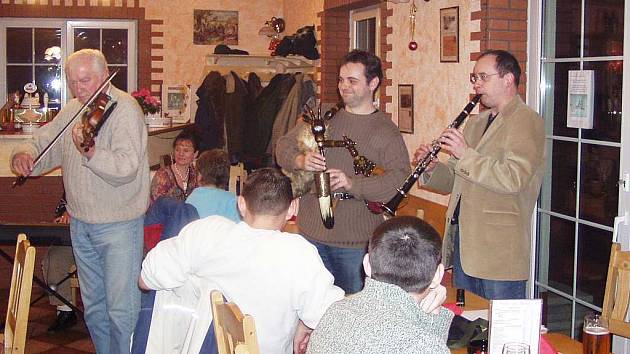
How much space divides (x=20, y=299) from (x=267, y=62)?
187 inches

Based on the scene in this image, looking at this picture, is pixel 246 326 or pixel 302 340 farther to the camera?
pixel 302 340

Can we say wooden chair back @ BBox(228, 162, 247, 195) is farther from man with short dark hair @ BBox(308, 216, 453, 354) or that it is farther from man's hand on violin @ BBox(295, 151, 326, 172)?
man with short dark hair @ BBox(308, 216, 453, 354)

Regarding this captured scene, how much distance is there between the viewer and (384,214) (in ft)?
10.6

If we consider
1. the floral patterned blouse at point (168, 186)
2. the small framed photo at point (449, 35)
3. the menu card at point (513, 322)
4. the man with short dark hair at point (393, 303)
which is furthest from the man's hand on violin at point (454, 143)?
the floral patterned blouse at point (168, 186)

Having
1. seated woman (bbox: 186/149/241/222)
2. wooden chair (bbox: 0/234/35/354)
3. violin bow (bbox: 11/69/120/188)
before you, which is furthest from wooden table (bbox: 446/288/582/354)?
violin bow (bbox: 11/69/120/188)

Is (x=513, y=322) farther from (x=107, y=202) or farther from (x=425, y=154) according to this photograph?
(x=107, y=202)

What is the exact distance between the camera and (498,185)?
291cm

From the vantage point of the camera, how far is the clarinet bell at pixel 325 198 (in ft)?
10.3

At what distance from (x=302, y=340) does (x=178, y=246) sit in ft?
1.53

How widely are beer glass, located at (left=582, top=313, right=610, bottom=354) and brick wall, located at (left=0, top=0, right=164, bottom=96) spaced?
6.59 m

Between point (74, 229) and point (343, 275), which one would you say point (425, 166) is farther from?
point (74, 229)

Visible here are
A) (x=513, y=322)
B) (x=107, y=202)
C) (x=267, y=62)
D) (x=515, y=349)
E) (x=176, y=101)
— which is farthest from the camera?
(x=176, y=101)

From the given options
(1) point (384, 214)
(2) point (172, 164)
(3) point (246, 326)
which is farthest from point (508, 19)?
(3) point (246, 326)

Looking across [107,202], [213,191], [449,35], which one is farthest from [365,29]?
[107,202]
